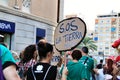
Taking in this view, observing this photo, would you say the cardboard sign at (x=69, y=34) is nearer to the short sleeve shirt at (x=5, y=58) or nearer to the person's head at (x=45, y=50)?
the person's head at (x=45, y=50)

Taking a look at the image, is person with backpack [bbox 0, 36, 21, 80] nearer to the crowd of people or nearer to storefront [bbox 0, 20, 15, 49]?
the crowd of people

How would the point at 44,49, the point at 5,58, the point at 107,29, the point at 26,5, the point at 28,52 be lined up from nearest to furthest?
1. the point at 5,58
2. the point at 44,49
3. the point at 28,52
4. the point at 26,5
5. the point at 107,29

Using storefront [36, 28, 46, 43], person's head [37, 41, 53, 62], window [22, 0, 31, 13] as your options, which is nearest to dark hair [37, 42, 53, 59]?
person's head [37, 41, 53, 62]

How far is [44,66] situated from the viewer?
455cm

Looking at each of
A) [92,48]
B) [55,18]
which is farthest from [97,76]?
[92,48]

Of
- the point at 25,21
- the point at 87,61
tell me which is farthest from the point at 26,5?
the point at 87,61

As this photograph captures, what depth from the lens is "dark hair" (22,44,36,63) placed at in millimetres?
5719

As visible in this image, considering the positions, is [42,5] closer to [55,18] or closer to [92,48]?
[55,18]

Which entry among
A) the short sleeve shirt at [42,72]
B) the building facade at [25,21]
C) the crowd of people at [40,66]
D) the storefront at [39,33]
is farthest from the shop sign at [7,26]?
the short sleeve shirt at [42,72]

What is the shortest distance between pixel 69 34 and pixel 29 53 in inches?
26.8

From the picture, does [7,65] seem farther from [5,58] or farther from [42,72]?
[42,72]

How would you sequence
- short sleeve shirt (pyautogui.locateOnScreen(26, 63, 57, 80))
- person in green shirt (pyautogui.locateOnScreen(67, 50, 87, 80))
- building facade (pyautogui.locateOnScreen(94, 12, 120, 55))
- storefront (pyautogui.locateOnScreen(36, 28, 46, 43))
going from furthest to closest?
building facade (pyautogui.locateOnScreen(94, 12, 120, 55)), storefront (pyautogui.locateOnScreen(36, 28, 46, 43)), person in green shirt (pyautogui.locateOnScreen(67, 50, 87, 80)), short sleeve shirt (pyautogui.locateOnScreen(26, 63, 57, 80))

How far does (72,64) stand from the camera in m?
7.00

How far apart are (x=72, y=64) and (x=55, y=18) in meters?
16.2
